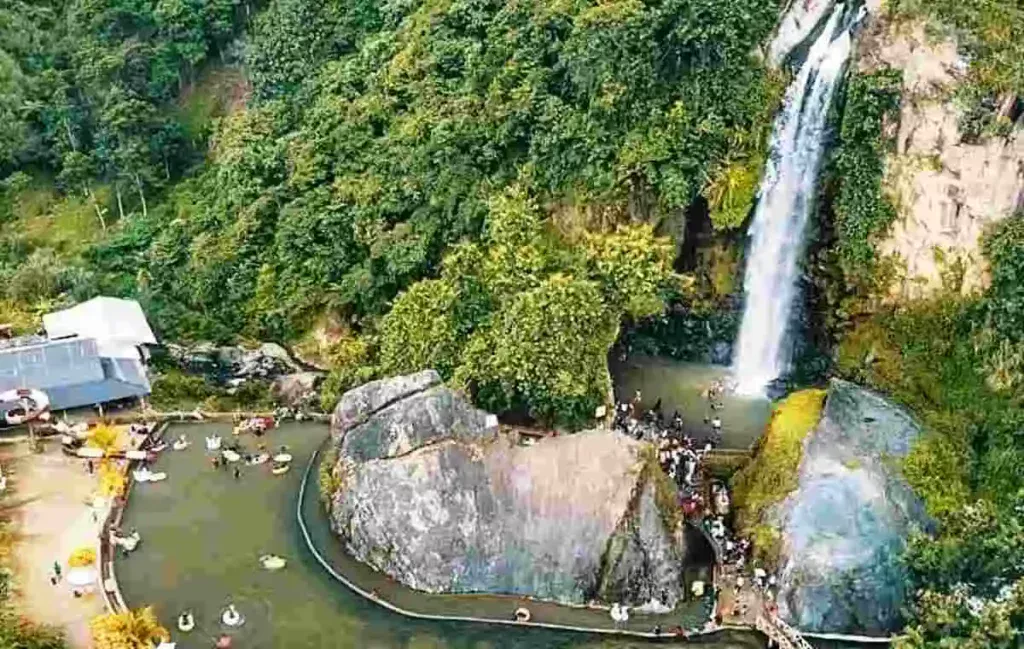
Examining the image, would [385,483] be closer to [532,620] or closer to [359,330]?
[532,620]

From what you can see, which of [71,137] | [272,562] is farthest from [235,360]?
[71,137]

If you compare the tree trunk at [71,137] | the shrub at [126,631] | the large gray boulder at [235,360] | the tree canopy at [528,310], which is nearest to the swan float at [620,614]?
the tree canopy at [528,310]

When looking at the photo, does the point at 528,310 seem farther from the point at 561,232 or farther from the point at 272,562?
the point at 272,562

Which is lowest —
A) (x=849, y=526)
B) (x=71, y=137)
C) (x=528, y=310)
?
(x=849, y=526)

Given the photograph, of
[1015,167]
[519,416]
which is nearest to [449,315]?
[519,416]

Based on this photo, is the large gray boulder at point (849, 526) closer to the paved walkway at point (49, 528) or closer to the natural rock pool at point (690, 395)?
the natural rock pool at point (690, 395)
